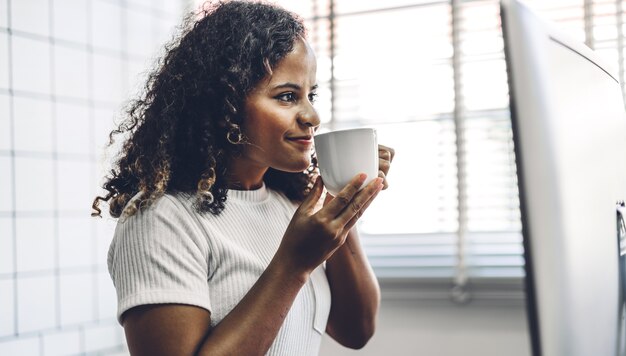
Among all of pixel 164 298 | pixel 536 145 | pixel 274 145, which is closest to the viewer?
pixel 536 145

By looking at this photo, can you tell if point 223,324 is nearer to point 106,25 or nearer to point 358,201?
point 358,201

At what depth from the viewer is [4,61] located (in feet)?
5.29

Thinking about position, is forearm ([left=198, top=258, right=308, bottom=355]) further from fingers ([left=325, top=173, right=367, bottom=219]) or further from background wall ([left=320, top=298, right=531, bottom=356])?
background wall ([left=320, top=298, right=531, bottom=356])

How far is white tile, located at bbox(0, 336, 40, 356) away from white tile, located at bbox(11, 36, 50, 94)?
1.91ft

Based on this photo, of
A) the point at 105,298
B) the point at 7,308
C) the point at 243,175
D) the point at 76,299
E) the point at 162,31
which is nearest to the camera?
the point at 243,175

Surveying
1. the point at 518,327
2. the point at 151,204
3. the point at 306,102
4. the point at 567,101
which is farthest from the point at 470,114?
the point at 567,101

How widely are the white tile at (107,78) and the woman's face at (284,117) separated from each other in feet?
3.38

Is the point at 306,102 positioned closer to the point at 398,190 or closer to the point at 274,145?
the point at 274,145

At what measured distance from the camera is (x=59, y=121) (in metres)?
1.76

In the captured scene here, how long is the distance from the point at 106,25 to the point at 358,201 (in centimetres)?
135

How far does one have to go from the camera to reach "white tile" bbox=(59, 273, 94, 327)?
175 cm

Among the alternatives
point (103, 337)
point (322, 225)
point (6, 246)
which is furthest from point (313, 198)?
point (103, 337)

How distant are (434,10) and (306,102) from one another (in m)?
1.17

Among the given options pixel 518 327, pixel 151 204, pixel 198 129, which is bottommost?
pixel 518 327
